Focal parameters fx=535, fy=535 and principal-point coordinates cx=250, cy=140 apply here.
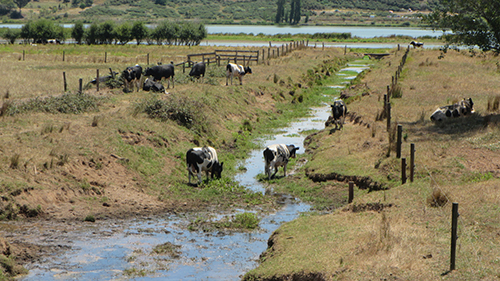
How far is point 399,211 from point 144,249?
6475mm

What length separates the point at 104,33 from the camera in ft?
285

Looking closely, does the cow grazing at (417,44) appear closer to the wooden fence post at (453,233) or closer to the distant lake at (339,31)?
the distant lake at (339,31)

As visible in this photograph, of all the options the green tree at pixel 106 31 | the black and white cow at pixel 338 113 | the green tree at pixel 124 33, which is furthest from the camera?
the green tree at pixel 124 33

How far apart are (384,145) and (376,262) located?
34.5 ft

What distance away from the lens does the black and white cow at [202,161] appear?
1875 cm

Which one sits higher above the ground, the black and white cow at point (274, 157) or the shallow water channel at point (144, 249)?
the black and white cow at point (274, 157)

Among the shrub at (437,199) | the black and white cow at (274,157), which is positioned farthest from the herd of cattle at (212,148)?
the shrub at (437,199)

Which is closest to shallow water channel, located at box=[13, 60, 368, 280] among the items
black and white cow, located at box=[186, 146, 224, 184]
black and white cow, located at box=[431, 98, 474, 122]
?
black and white cow, located at box=[186, 146, 224, 184]

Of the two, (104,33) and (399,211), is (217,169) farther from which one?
(104,33)

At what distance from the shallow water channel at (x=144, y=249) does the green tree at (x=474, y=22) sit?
46.2ft

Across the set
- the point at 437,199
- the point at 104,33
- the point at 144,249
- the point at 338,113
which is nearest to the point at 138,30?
the point at 104,33

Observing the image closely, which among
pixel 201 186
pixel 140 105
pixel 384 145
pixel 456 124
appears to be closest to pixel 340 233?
pixel 201 186

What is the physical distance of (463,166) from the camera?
17.2 metres

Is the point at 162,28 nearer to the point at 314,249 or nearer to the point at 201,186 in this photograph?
the point at 201,186
